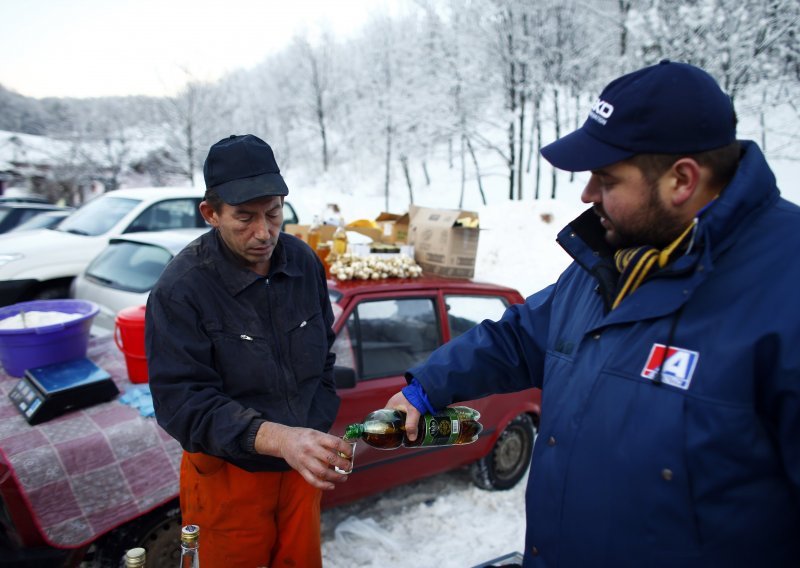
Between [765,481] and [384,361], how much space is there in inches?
109

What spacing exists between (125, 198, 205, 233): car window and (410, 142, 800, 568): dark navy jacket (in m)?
7.53

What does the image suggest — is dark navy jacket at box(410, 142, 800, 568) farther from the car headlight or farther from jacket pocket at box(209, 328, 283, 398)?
the car headlight

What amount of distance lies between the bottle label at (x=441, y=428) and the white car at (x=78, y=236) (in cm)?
666

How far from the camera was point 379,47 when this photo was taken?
3334cm

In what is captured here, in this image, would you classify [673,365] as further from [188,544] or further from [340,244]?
[340,244]

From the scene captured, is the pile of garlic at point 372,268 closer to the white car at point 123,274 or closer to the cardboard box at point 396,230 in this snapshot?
the cardboard box at point 396,230

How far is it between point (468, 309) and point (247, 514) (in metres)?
2.61

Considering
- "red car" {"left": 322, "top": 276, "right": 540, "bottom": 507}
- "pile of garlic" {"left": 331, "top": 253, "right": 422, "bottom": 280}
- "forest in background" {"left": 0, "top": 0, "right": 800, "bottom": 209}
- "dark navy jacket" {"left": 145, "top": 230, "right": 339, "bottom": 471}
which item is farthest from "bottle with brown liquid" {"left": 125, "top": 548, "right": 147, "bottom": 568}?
"forest in background" {"left": 0, "top": 0, "right": 800, "bottom": 209}

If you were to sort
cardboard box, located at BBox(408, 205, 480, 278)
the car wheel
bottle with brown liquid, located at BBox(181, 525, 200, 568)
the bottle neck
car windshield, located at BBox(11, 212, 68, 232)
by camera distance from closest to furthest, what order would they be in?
bottle with brown liquid, located at BBox(181, 525, 200, 568)
the bottle neck
the car wheel
cardboard box, located at BBox(408, 205, 480, 278)
car windshield, located at BBox(11, 212, 68, 232)

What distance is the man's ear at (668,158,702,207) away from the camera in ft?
4.38

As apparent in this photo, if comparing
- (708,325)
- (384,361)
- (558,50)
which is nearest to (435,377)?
(708,325)

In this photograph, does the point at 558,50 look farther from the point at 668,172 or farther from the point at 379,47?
the point at 668,172

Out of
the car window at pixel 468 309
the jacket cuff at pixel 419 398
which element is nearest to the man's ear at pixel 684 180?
the jacket cuff at pixel 419 398

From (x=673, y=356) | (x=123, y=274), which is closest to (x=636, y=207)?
(x=673, y=356)
